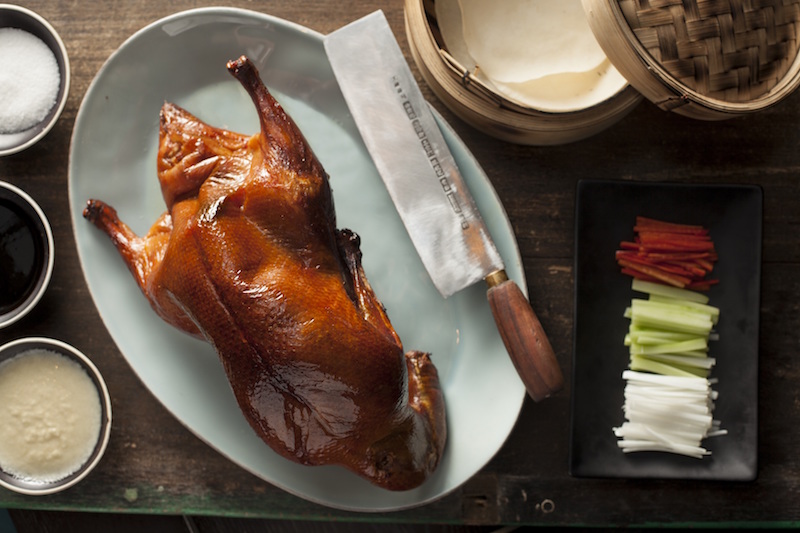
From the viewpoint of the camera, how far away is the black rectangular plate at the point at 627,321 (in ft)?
5.08

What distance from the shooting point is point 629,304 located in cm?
159

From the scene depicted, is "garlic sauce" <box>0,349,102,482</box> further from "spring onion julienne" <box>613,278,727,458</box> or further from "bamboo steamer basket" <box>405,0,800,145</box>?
"spring onion julienne" <box>613,278,727,458</box>

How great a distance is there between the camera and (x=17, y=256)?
1530mm

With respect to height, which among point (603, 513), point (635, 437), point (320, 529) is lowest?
point (320, 529)

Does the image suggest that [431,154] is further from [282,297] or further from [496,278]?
[282,297]

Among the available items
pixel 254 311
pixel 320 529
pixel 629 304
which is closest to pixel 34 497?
pixel 320 529

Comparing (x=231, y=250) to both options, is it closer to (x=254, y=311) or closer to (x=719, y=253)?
(x=254, y=311)

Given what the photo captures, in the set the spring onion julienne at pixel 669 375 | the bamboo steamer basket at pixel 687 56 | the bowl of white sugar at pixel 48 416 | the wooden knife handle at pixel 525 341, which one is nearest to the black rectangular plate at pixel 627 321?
the spring onion julienne at pixel 669 375

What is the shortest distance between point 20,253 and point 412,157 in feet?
2.79

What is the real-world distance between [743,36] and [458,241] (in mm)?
627

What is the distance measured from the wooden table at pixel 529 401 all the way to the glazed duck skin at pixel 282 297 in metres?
0.31

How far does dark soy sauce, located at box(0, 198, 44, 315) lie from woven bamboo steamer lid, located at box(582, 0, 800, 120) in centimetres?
119

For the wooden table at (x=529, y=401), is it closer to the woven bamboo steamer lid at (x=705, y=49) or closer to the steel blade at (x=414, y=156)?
the steel blade at (x=414, y=156)

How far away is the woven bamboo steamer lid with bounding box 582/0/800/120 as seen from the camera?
121cm
